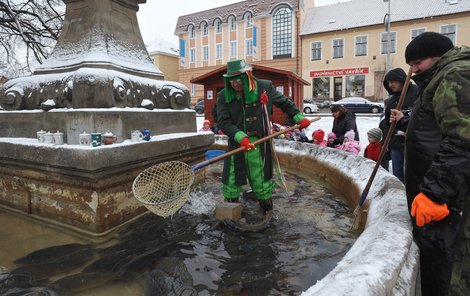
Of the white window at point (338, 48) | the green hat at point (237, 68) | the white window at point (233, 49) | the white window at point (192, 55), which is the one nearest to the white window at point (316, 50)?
the white window at point (338, 48)

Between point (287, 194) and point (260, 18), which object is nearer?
point (287, 194)

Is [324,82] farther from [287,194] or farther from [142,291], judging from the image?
[142,291]

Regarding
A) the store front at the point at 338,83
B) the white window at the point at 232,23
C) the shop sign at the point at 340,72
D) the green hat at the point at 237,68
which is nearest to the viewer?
the green hat at the point at 237,68

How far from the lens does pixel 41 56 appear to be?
38.8ft

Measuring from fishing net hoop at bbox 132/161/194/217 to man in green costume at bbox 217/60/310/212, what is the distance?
0.53 metres

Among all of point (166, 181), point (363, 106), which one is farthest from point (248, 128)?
point (363, 106)

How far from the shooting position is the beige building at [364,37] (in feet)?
93.4

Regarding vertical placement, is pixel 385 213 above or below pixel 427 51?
below

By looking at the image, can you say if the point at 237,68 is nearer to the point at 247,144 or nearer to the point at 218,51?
the point at 247,144

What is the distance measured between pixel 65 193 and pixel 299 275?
2.44 meters

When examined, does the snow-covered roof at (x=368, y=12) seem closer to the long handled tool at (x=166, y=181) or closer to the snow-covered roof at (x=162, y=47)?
the snow-covered roof at (x=162, y=47)

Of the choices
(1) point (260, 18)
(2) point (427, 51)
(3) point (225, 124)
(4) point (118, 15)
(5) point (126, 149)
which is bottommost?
(5) point (126, 149)

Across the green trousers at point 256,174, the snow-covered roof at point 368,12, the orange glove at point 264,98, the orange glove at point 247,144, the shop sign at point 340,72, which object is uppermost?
the snow-covered roof at point 368,12

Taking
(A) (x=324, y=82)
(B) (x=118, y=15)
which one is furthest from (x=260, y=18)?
(B) (x=118, y=15)
